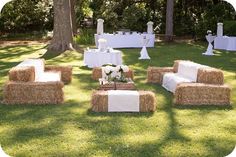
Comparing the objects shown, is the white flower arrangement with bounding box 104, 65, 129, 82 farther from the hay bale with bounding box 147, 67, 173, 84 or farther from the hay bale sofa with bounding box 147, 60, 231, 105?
the hay bale with bounding box 147, 67, 173, 84

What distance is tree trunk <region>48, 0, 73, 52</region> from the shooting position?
647 inches

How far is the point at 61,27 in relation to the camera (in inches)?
654

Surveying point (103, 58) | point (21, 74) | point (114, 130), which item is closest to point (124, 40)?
point (103, 58)

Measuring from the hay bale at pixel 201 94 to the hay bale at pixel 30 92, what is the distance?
2252 millimetres

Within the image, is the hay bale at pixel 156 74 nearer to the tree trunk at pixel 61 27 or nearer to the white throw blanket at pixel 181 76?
the white throw blanket at pixel 181 76

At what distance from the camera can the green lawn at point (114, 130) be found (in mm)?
5496

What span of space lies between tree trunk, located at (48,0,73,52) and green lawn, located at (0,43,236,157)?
7.71 metres

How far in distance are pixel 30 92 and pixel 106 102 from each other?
4.97ft

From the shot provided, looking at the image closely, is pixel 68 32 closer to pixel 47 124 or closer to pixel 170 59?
pixel 170 59

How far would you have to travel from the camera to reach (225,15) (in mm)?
24234

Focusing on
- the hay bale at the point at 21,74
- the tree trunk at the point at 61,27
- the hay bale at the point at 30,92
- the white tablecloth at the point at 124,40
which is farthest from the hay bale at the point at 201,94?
the white tablecloth at the point at 124,40

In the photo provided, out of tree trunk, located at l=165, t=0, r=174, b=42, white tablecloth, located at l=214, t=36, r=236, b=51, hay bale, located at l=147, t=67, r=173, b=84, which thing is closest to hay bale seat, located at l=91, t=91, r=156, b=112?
hay bale, located at l=147, t=67, r=173, b=84

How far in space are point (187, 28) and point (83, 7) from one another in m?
7.27

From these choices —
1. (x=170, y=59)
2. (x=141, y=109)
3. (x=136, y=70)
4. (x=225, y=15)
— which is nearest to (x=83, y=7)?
(x=225, y=15)
